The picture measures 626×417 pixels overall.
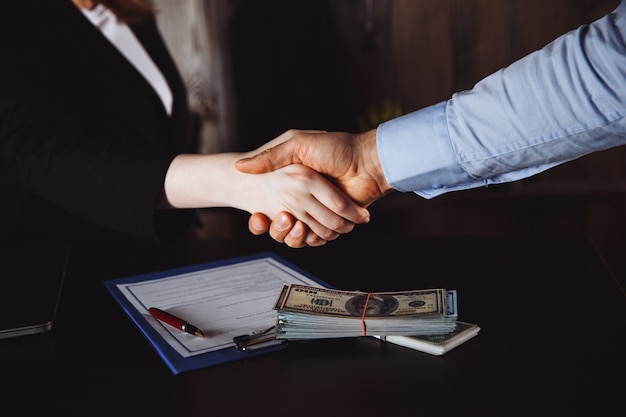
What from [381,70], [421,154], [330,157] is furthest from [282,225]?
[381,70]

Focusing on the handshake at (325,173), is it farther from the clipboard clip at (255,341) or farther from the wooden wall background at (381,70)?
the wooden wall background at (381,70)

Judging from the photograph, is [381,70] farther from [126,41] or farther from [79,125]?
[79,125]

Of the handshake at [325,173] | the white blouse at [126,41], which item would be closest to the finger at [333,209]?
the handshake at [325,173]

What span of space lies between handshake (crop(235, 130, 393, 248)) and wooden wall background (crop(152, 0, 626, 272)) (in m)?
1.58

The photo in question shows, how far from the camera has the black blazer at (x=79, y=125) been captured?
1187 millimetres

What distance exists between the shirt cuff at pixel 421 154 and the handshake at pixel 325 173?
0.17 ft

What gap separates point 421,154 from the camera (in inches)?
42.3

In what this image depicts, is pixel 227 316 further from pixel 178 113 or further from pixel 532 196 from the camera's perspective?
pixel 532 196

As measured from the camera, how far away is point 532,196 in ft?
9.64

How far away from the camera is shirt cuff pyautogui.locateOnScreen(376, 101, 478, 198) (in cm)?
106

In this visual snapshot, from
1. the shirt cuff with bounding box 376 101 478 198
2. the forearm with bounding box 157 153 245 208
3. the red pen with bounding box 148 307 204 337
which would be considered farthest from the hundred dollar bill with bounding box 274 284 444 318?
the forearm with bounding box 157 153 245 208

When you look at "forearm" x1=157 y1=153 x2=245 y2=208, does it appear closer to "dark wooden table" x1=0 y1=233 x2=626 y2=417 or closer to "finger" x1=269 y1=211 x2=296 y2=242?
"finger" x1=269 y1=211 x2=296 y2=242

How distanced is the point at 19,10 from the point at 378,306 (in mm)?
1109

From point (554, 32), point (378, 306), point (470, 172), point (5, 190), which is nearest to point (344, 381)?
point (378, 306)
